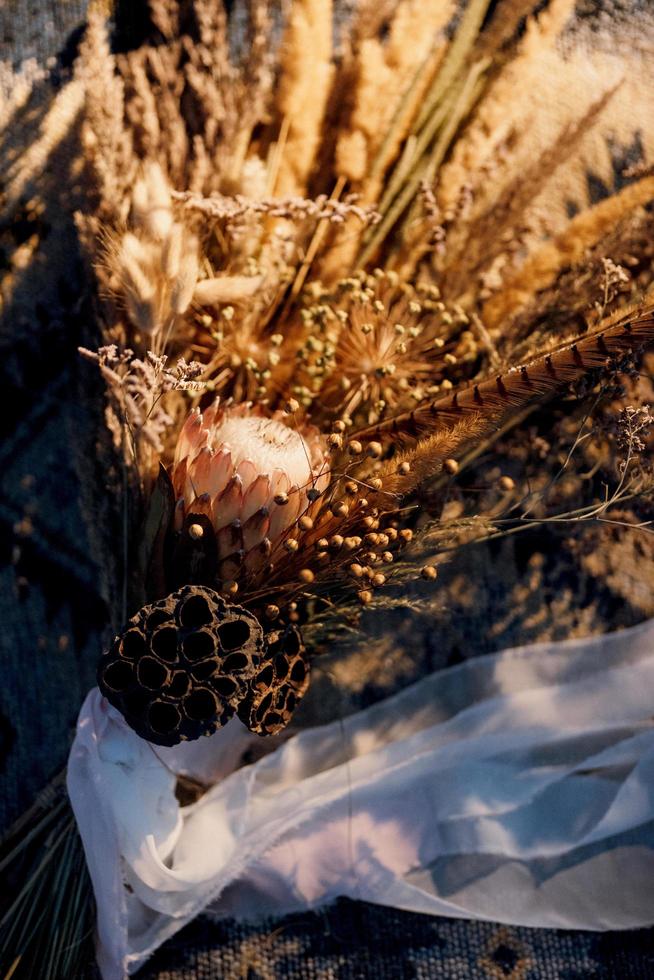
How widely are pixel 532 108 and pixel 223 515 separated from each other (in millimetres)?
754

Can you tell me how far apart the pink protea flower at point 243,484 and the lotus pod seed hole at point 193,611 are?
2.3 inches

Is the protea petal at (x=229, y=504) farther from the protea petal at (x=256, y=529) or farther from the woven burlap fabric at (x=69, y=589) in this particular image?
the woven burlap fabric at (x=69, y=589)

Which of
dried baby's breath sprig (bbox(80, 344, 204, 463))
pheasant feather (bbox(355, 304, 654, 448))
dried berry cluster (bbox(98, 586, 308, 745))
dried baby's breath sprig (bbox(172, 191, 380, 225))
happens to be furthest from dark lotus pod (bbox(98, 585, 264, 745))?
dried baby's breath sprig (bbox(172, 191, 380, 225))

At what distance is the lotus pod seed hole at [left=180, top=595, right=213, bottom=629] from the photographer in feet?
2.23

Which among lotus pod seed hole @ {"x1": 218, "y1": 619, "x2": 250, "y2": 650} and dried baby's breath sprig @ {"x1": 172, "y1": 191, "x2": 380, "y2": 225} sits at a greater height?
dried baby's breath sprig @ {"x1": 172, "y1": 191, "x2": 380, "y2": 225}

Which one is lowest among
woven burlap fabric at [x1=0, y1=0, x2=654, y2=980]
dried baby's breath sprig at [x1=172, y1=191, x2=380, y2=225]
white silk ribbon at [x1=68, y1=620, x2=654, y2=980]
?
white silk ribbon at [x1=68, y1=620, x2=654, y2=980]

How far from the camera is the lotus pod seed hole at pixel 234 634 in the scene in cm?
68

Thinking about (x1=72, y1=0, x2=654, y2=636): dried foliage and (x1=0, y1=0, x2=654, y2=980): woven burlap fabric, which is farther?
(x1=0, y1=0, x2=654, y2=980): woven burlap fabric

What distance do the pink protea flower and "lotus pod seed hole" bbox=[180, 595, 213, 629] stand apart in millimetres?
58

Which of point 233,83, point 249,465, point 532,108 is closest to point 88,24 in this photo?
point 233,83

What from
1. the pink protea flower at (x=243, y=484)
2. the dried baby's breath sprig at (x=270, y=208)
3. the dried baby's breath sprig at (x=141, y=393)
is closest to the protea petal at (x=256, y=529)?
the pink protea flower at (x=243, y=484)

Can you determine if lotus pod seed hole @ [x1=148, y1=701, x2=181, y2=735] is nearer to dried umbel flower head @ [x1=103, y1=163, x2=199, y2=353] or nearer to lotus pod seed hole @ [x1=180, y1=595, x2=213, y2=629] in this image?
lotus pod seed hole @ [x1=180, y1=595, x2=213, y2=629]

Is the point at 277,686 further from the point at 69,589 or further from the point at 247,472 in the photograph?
the point at 69,589

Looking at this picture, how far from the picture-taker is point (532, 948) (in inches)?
38.4
